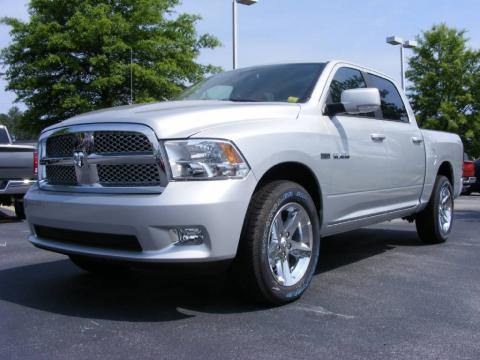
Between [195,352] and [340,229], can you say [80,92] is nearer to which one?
[340,229]

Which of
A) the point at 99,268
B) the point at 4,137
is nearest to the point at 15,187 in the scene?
the point at 4,137

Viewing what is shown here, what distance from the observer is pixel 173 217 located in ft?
10.5

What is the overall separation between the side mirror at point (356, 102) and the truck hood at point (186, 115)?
42cm

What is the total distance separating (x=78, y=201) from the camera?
3.49 m

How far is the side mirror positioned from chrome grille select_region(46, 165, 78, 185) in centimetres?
194

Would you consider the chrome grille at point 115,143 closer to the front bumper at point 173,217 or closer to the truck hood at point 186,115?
the truck hood at point 186,115

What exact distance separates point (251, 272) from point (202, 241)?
401mm

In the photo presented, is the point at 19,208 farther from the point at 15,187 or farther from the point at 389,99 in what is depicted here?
the point at 389,99

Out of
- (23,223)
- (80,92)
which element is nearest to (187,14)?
(80,92)

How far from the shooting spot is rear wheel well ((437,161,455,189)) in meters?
6.63

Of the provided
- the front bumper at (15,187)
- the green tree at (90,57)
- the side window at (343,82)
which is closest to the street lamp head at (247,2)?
the green tree at (90,57)

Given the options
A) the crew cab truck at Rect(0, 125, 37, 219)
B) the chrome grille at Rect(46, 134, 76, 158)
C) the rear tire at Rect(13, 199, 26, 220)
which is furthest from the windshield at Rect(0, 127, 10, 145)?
the chrome grille at Rect(46, 134, 76, 158)

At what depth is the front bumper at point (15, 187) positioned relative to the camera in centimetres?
932

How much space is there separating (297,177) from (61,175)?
1638mm
